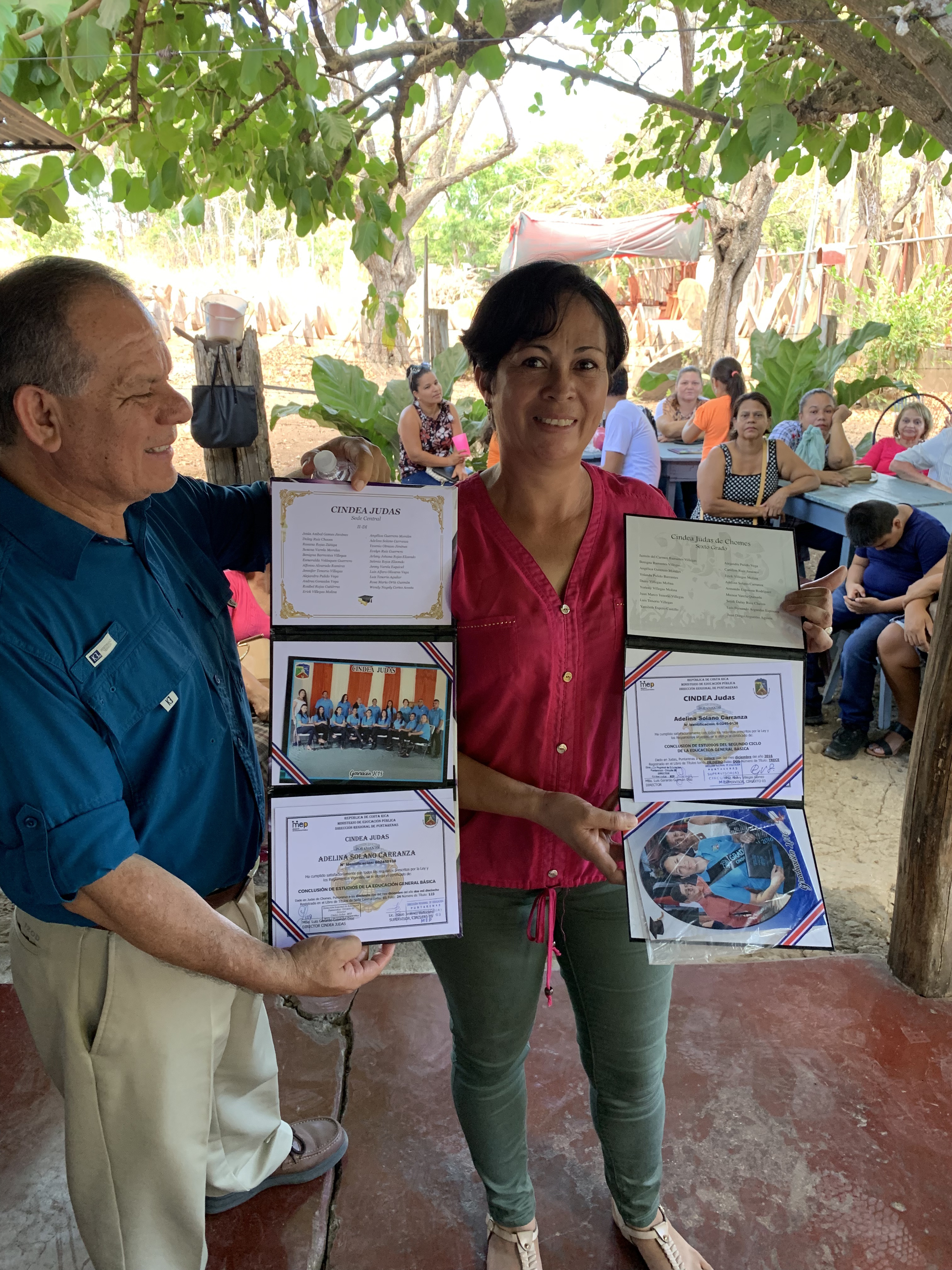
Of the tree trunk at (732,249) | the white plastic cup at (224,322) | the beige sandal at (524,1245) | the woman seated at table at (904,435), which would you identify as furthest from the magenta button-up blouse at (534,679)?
the tree trunk at (732,249)

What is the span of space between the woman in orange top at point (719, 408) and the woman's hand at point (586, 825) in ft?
18.1

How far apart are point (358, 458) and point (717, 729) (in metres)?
0.78

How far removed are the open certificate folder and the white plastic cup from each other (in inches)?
116

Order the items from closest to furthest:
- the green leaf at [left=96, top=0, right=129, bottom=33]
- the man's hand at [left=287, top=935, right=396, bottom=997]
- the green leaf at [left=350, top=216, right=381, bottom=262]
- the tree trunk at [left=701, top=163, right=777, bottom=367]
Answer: the man's hand at [left=287, top=935, right=396, bottom=997], the green leaf at [left=96, top=0, right=129, bottom=33], the green leaf at [left=350, top=216, right=381, bottom=262], the tree trunk at [left=701, top=163, right=777, bottom=367]

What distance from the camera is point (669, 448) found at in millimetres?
7430

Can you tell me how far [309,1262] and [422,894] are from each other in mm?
1086

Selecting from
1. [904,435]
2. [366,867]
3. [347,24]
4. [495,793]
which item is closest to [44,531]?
[366,867]

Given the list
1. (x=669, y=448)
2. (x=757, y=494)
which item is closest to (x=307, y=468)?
(x=757, y=494)

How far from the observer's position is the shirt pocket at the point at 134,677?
1.15 metres

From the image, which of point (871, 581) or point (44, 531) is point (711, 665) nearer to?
point (44, 531)

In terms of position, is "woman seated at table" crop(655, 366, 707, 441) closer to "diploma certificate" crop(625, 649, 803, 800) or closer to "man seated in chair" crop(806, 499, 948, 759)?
"man seated in chair" crop(806, 499, 948, 759)

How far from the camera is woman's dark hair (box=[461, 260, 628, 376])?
1377 millimetres

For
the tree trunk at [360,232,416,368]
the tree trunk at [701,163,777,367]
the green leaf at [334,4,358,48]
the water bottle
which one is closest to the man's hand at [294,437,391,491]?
the water bottle

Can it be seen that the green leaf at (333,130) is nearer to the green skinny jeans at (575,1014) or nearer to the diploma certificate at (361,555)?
the diploma certificate at (361,555)
